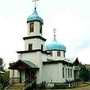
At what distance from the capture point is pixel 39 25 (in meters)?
47.1

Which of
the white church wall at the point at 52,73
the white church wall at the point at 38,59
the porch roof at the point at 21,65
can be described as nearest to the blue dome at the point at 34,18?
the white church wall at the point at 38,59

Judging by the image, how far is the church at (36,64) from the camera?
43.8 m

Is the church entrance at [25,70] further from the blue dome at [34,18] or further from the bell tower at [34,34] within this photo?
the blue dome at [34,18]

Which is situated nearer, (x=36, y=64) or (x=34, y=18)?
(x=36, y=64)

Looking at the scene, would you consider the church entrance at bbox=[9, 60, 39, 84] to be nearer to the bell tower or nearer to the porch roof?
the porch roof

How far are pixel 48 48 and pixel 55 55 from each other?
77.4 inches

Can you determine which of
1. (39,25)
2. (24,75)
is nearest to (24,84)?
(24,75)

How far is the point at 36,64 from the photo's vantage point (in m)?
44.5

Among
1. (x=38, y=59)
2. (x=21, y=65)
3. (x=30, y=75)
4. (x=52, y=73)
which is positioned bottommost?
(x=30, y=75)

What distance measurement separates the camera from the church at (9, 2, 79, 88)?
43.8 meters

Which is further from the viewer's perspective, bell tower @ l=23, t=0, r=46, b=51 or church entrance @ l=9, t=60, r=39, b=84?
bell tower @ l=23, t=0, r=46, b=51

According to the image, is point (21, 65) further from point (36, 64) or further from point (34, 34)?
point (34, 34)

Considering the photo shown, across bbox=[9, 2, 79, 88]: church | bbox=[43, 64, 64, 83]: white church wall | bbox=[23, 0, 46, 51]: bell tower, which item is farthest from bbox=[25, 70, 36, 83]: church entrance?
bbox=[23, 0, 46, 51]: bell tower

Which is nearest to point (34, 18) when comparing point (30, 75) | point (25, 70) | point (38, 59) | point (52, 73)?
point (38, 59)
